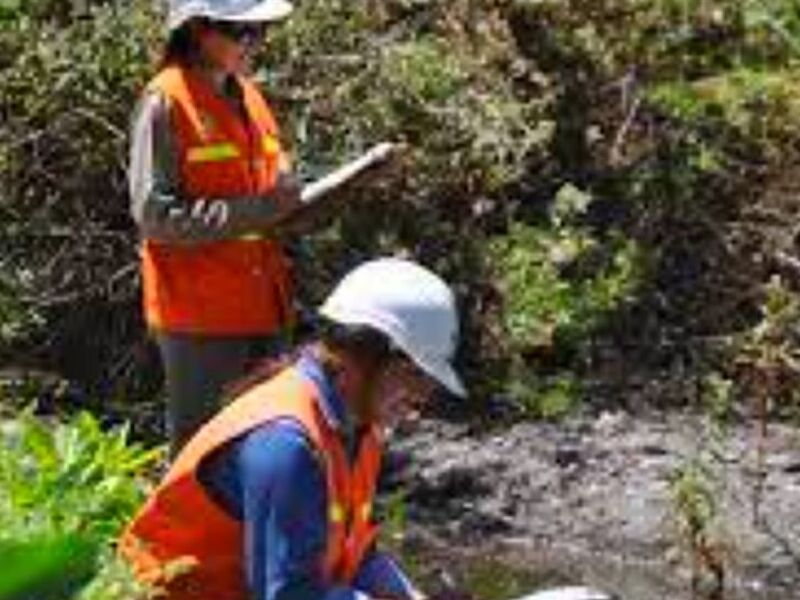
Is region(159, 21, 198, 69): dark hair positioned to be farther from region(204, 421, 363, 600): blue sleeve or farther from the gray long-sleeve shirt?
region(204, 421, 363, 600): blue sleeve

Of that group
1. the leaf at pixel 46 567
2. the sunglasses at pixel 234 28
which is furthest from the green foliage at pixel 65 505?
the sunglasses at pixel 234 28

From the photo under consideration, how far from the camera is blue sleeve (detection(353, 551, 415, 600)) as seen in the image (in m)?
4.71

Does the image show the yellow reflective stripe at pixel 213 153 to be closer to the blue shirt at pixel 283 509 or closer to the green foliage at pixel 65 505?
the green foliage at pixel 65 505

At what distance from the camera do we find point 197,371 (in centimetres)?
642

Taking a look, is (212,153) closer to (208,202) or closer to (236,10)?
(208,202)

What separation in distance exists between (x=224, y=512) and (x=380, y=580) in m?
0.47

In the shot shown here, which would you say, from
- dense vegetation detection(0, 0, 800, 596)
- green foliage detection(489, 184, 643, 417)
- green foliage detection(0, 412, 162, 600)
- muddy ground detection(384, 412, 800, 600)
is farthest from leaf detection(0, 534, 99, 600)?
green foliage detection(489, 184, 643, 417)

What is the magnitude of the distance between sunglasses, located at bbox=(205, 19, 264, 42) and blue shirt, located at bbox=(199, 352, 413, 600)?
197 centimetres

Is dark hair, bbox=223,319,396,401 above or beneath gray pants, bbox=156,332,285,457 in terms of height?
above

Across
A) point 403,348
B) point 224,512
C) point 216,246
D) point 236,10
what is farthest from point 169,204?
point 403,348

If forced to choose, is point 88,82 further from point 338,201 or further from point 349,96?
point 338,201

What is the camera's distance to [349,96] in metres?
9.21

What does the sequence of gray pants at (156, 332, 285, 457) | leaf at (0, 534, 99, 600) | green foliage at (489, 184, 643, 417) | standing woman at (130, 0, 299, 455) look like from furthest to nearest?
green foliage at (489, 184, 643, 417)
gray pants at (156, 332, 285, 457)
standing woman at (130, 0, 299, 455)
leaf at (0, 534, 99, 600)

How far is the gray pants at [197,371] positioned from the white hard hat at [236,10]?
2.86ft
